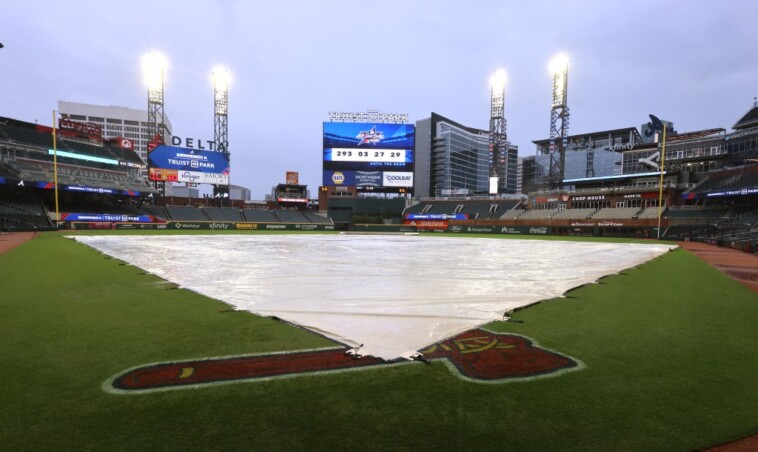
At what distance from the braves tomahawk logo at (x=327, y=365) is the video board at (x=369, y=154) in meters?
47.7

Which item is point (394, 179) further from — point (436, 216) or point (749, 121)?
point (749, 121)

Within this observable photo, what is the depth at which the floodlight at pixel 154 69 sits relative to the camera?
4703cm

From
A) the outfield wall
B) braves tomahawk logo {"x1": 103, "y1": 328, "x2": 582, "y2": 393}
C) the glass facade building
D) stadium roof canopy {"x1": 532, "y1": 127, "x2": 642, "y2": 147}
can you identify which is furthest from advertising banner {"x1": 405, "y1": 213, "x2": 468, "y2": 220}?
stadium roof canopy {"x1": 532, "y1": 127, "x2": 642, "y2": 147}

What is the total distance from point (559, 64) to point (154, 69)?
5432 cm

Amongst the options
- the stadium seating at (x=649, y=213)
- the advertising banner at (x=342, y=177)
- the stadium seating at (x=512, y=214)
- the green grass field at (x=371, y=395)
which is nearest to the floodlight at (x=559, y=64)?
the stadium seating at (x=512, y=214)

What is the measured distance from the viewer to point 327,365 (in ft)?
11.2

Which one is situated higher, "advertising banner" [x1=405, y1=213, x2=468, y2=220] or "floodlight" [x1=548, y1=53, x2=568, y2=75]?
"floodlight" [x1=548, y1=53, x2=568, y2=75]

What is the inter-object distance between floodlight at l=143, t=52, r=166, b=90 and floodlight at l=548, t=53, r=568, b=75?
5270 centimetres

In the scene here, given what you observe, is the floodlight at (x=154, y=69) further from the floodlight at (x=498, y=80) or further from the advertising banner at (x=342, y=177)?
the floodlight at (x=498, y=80)

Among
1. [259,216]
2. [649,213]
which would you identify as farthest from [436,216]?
[259,216]

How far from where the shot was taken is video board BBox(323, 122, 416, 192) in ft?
166

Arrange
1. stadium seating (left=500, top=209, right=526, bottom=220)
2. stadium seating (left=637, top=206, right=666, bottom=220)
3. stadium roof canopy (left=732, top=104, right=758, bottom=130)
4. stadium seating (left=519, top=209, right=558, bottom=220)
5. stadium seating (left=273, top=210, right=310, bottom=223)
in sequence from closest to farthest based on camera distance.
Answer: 1. stadium seating (left=637, top=206, right=666, bottom=220)
2. stadium roof canopy (left=732, top=104, right=758, bottom=130)
3. stadium seating (left=519, top=209, right=558, bottom=220)
4. stadium seating (left=500, top=209, right=526, bottom=220)
5. stadium seating (left=273, top=210, right=310, bottom=223)

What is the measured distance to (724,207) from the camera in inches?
1469

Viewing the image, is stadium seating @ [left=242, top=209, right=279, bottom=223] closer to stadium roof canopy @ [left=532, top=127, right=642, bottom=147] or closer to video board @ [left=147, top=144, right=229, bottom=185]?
video board @ [left=147, top=144, right=229, bottom=185]
